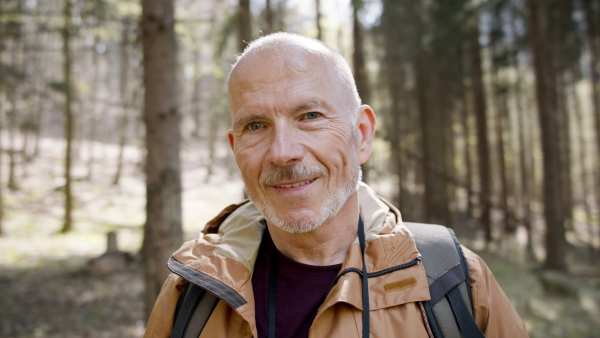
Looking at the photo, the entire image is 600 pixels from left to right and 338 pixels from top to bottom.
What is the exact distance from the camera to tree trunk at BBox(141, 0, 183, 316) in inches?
161

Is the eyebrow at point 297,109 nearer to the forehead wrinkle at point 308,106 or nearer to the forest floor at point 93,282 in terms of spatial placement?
the forehead wrinkle at point 308,106

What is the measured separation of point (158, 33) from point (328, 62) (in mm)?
2865

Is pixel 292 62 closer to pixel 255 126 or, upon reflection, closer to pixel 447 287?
pixel 255 126

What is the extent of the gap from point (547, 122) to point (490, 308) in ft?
35.9

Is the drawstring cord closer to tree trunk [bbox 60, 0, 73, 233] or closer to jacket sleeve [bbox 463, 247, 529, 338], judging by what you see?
jacket sleeve [bbox 463, 247, 529, 338]

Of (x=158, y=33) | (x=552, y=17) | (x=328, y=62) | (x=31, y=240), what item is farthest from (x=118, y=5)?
(x=552, y=17)

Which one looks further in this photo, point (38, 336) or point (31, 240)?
point (31, 240)

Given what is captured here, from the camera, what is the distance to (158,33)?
13.5 feet

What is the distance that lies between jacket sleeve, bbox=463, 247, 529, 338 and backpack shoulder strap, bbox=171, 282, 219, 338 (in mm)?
1144

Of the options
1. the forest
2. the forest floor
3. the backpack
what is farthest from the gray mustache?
the forest floor

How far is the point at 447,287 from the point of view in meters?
1.66

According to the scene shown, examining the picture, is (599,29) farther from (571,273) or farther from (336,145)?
(336,145)

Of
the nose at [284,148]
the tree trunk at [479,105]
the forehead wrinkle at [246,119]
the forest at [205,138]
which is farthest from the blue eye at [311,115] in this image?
the tree trunk at [479,105]

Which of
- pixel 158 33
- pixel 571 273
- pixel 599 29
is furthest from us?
pixel 599 29
